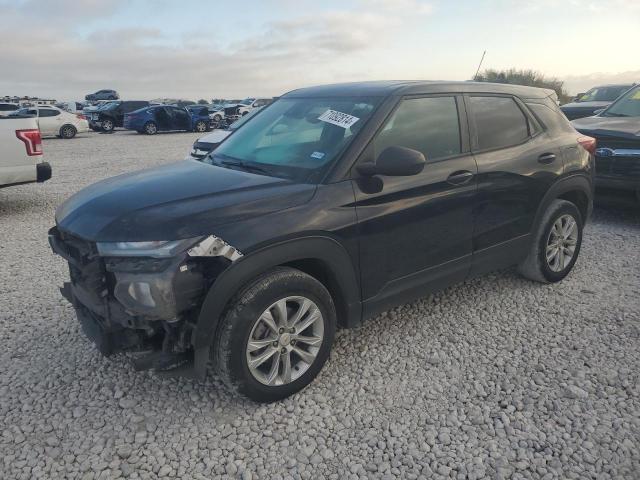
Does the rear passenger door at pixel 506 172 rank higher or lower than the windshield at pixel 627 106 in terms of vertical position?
lower

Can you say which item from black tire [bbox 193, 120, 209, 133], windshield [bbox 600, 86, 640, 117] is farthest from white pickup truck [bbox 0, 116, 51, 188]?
black tire [bbox 193, 120, 209, 133]

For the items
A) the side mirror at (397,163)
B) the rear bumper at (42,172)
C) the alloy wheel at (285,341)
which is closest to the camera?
the alloy wheel at (285,341)

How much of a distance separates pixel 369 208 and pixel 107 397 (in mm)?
1942

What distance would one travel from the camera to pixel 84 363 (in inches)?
135

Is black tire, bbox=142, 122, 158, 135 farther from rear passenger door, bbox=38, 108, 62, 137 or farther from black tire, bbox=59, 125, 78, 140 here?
rear passenger door, bbox=38, 108, 62, 137

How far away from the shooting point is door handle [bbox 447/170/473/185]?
3498mm

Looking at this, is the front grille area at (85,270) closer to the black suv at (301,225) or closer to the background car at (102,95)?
the black suv at (301,225)

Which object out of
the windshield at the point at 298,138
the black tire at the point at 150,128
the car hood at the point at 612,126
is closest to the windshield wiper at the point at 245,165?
the windshield at the point at 298,138

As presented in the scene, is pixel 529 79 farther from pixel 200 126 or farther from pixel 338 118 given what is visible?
pixel 338 118

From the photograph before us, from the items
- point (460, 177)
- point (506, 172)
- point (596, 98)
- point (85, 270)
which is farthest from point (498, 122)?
point (596, 98)

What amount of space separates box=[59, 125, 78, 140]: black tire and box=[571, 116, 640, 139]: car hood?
2144 cm

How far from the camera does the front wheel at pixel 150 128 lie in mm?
24094

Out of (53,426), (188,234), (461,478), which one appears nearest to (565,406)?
(461,478)

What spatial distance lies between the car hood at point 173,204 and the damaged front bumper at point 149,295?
9 centimetres
